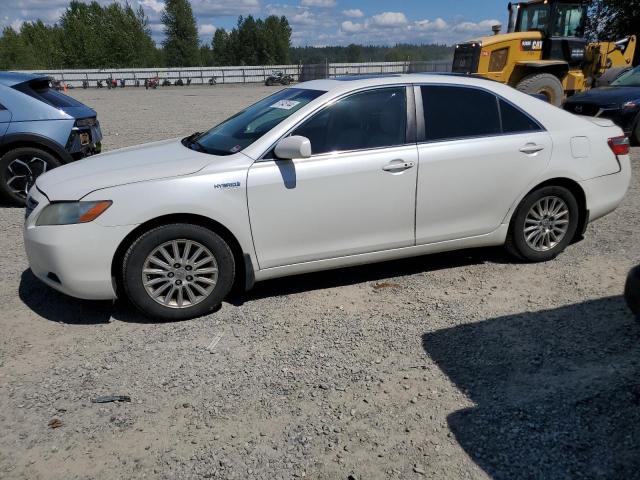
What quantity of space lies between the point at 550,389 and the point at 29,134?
687 centimetres

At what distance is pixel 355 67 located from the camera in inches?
2132

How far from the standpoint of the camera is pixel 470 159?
170 inches

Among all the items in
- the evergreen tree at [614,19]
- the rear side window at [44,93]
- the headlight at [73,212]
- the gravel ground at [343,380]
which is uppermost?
the evergreen tree at [614,19]

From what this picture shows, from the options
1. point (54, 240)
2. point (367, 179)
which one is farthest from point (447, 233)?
point (54, 240)

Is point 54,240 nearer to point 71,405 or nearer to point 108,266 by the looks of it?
point 108,266

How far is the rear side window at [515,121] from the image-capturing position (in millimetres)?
4520

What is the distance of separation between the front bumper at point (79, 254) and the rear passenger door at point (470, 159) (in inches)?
91.4

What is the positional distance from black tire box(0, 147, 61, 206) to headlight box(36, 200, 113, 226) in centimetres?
384

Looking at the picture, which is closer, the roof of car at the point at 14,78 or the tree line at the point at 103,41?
the roof of car at the point at 14,78

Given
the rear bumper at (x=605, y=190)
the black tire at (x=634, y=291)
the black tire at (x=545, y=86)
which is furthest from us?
the black tire at (x=545, y=86)

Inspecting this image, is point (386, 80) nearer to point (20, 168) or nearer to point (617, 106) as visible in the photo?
point (20, 168)

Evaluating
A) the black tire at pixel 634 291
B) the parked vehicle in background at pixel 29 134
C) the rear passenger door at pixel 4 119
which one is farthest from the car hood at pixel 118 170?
the rear passenger door at pixel 4 119

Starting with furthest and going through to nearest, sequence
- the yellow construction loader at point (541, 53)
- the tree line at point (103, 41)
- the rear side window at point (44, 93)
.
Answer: the tree line at point (103, 41), the yellow construction loader at point (541, 53), the rear side window at point (44, 93)

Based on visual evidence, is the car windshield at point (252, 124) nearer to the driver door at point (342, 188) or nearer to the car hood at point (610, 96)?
the driver door at point (342, 188)
